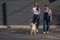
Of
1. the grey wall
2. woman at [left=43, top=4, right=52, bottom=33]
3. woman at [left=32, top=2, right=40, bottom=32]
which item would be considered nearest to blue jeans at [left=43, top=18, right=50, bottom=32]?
woman at [left=43, top=4, right=52, bottom=33]

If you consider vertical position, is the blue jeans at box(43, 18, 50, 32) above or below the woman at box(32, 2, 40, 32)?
below

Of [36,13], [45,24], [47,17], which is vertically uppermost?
[36,13]

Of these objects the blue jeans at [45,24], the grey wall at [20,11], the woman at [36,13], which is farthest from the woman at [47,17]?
the grey wall at [20,11]

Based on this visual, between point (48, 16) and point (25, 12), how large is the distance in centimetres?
350

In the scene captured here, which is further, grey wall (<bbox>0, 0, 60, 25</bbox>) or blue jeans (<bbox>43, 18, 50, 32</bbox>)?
grey wall (<bbox>0, 0, 60, 25</bbox>)

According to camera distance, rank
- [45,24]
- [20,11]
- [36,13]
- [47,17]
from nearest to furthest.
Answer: [47,17]
[45,24]
[36,13]
[20,11]

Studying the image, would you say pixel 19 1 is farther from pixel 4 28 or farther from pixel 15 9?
pixel 4 28

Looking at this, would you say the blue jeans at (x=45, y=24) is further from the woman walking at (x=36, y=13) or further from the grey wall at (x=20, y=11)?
the grey wall at (x=20, y=11)

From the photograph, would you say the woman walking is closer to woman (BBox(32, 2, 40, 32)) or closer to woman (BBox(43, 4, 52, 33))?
woman (BBox(32, 2, 40, 32))

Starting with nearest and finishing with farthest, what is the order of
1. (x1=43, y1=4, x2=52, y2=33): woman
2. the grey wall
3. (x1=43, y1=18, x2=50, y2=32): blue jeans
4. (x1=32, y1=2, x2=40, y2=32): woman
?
(x1=43, y1=4, x2=52, y2=33): woman < (x1=43, y1=18, x2=50, y2=32): blue jeans < (x1=32, y1=2, x2=40, y2=32): woman < the grey wall

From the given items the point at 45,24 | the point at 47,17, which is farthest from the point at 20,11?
the point at 47,17

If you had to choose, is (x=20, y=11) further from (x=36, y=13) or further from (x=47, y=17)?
(x=47, y=17)

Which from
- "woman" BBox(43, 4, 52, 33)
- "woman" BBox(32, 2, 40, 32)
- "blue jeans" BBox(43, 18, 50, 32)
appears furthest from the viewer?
"woman" BBox(32, 2, 40, 32)

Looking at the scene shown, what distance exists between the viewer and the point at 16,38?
13.1 m
